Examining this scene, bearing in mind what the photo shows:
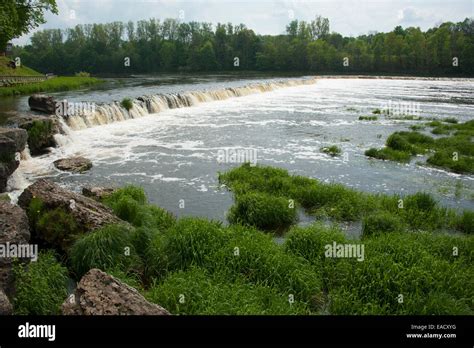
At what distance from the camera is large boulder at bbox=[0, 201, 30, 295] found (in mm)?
7863

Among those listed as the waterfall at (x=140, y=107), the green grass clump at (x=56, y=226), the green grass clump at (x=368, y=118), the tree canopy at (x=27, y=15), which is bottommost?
the green grass clump at (x=56, y=226)

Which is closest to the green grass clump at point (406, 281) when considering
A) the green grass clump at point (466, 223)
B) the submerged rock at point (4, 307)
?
the green grass clump at point (466, 223)

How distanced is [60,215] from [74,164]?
10.2 metres

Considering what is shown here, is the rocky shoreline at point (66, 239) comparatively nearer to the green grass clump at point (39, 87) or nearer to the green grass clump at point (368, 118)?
the green grass clump at point (368, 118)

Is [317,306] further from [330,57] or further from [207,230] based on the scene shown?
[330,57]

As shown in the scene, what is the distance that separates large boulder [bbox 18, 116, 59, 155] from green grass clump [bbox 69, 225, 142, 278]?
15114mm

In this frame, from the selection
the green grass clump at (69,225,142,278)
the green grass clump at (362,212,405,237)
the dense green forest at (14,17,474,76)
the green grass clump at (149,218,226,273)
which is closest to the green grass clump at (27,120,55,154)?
the green grass clump at (69,225,142,278)

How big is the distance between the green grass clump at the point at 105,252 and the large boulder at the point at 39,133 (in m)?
15.1

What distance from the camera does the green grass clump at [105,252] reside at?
360 inches

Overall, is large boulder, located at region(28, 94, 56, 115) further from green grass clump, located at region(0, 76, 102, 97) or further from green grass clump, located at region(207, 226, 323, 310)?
green grass clump, located at region(207, 226, 323, 310)

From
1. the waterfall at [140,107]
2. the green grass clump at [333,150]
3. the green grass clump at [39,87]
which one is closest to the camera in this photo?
the green grass clump at [333,150]

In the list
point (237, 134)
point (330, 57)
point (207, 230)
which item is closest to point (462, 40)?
point (330, 57)
